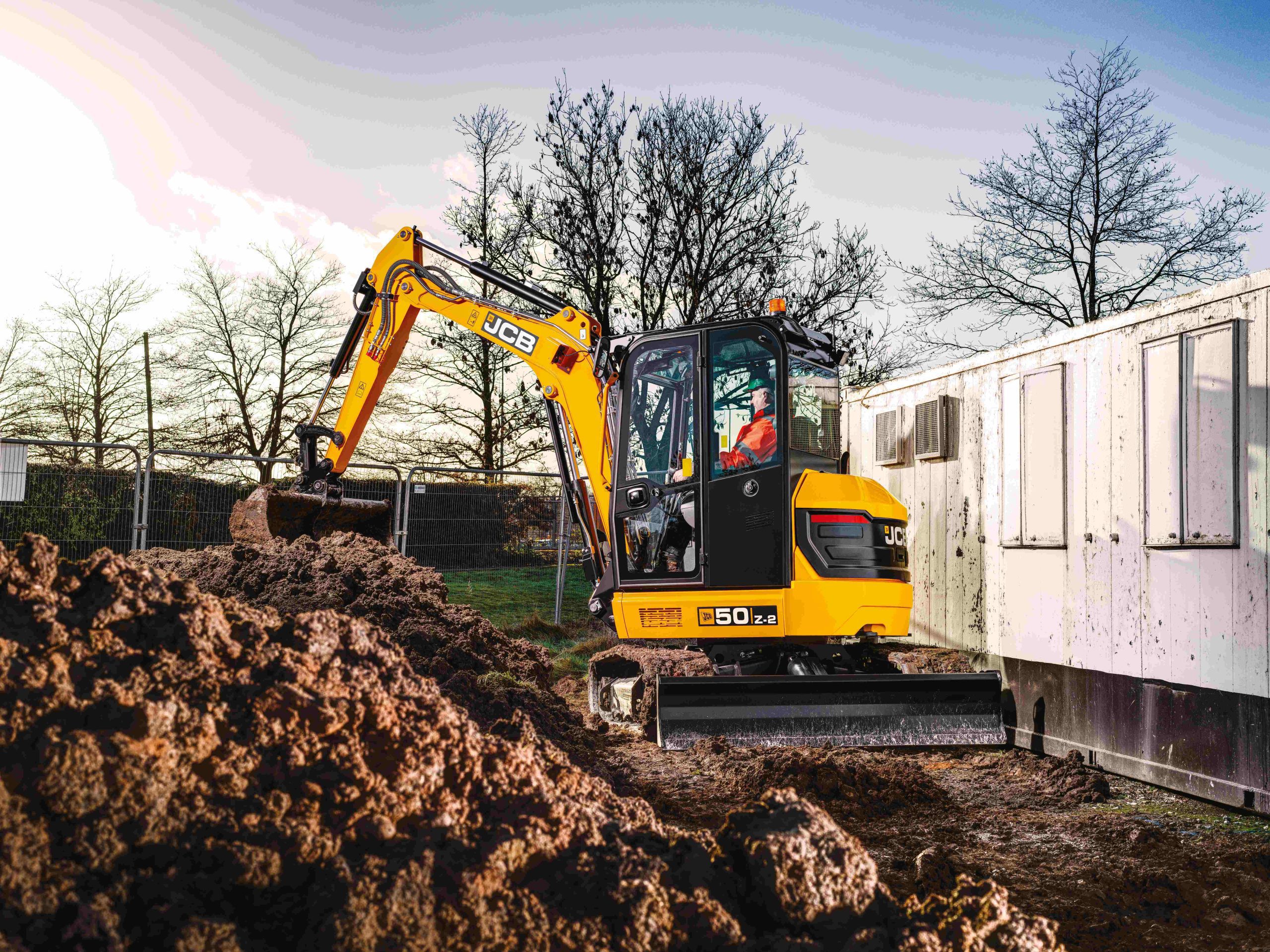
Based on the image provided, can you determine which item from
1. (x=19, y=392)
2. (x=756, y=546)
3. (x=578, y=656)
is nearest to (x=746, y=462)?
(x=756, y=546)

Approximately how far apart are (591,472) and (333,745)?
5238 millimetres

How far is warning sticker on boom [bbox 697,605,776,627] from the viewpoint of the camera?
6719 mm

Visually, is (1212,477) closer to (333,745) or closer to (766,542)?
(766,542)

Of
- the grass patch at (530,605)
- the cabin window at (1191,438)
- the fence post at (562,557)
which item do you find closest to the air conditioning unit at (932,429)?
the cabin window at (1191,438)

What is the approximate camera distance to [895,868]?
436cm

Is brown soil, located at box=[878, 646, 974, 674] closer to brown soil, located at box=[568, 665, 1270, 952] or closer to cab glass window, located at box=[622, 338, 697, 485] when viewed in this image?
brown soil, located at box=[568, 665, 1270, 952]

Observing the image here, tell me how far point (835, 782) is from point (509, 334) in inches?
180

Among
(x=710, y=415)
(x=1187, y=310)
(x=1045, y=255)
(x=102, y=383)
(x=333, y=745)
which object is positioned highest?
(x=1045, y=255)

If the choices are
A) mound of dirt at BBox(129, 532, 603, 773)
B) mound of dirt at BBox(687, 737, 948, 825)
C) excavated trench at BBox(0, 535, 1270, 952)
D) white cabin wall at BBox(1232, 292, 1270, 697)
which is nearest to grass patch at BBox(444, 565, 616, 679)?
mound of dirt at BBox(129, 532, 603, 773)

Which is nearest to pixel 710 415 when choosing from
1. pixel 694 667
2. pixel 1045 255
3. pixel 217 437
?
pixel 694 667

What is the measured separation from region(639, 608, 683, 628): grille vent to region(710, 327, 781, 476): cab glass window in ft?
3.56

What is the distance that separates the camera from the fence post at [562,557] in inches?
552

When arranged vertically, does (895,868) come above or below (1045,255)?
below

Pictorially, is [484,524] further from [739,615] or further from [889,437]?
[739,615]
